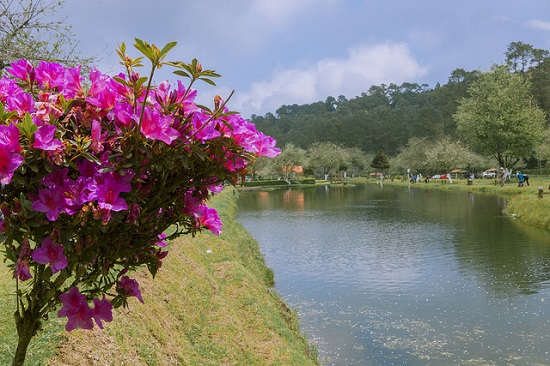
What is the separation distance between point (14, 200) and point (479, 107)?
53904mm

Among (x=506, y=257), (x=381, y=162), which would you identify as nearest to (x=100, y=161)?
(x=506, y=257)

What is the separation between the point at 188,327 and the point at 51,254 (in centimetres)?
476

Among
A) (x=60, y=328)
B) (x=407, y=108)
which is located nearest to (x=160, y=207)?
(x=60, y=328)

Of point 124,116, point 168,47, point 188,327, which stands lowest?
point 188,327

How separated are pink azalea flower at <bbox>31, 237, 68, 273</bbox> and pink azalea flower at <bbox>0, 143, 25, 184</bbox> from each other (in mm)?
382

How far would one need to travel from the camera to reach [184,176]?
7.98 feet

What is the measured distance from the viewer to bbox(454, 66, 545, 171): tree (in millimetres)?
46750

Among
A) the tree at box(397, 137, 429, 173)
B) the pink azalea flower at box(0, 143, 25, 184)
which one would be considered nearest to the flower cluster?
the pink azalea flower at box(0, 143, 25, 184)

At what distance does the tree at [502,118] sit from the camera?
46.8 m

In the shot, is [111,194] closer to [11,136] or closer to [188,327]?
[11,136]

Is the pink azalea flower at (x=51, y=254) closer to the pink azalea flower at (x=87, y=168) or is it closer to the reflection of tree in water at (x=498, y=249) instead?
the pink azalea flower at (x=87, y=168)

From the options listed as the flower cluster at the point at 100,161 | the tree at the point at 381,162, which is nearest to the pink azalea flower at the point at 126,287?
the flower cluster at the point at 100,161

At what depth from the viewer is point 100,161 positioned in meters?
2.16

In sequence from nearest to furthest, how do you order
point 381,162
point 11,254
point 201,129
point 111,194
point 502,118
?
point 111,194 < point 201,129 < point 11,254 < point 502,118 < point 381,162
